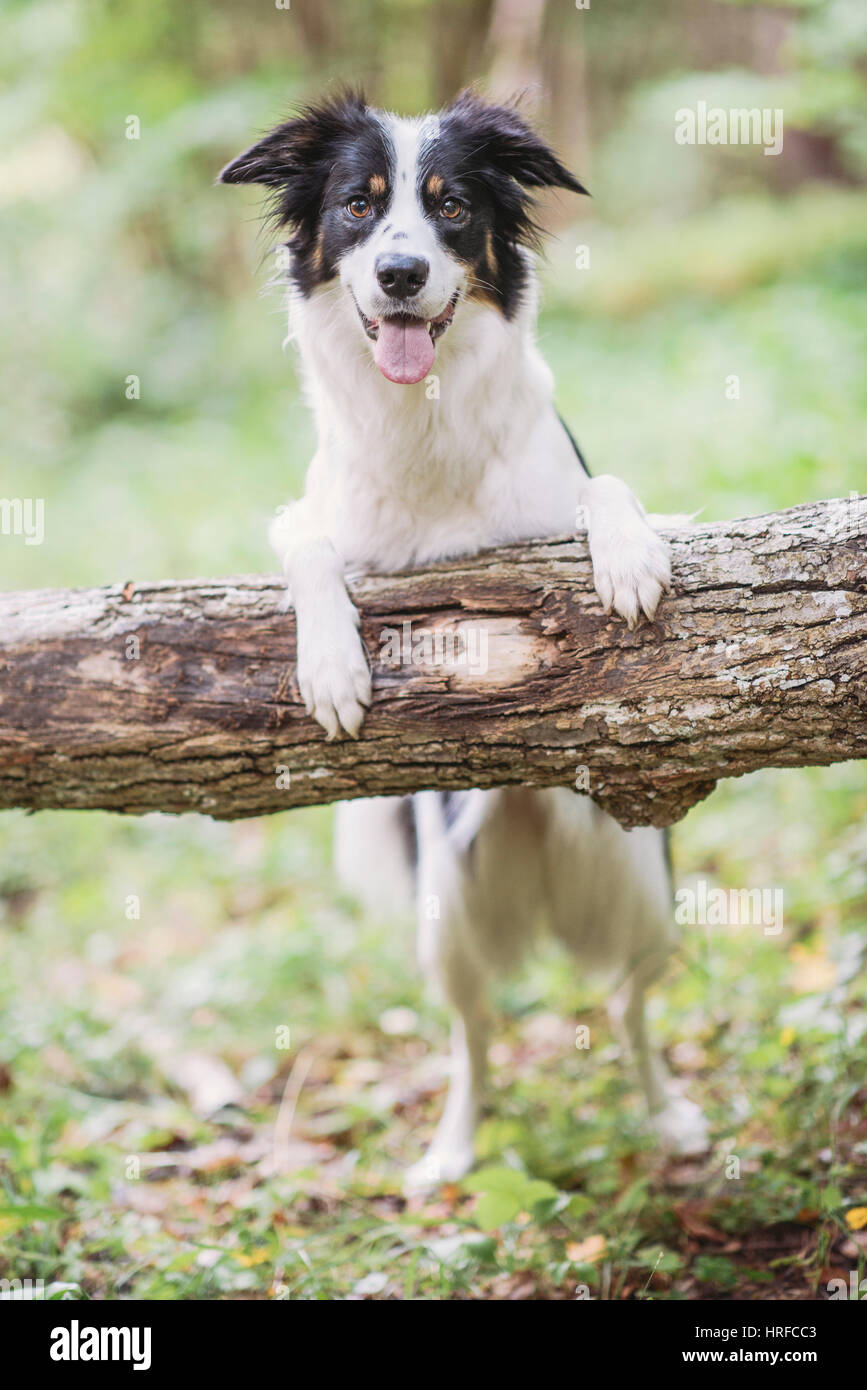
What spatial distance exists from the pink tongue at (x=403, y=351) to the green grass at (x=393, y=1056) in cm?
102

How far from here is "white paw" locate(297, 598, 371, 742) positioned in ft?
8.32

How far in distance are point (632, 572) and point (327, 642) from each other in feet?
2.33

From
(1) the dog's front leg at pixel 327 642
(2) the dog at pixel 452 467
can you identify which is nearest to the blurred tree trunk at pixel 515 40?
(2) the dog at pixel 452 467

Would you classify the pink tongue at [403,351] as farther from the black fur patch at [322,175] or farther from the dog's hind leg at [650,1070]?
the dog's hind leg at [650,1070]

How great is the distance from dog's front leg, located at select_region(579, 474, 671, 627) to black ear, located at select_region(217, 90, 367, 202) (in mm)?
1308

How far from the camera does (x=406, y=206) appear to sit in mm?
2814

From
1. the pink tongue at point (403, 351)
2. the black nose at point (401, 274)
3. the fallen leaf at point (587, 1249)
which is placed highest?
the black nose at point (401, 274)

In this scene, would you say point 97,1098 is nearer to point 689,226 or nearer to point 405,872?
point 405,872

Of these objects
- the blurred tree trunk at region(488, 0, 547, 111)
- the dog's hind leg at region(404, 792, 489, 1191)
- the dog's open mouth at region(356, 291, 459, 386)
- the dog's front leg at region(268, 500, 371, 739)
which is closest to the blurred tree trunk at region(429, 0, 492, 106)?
the blurred tree trunk at region(488, 0, 547, 111)

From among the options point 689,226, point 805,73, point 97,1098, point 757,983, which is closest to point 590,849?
point 757,983

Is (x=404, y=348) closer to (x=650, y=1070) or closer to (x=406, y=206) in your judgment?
(x=406, y=206)

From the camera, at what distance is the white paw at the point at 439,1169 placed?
3477 millimetres

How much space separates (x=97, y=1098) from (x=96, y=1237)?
2.97 feet

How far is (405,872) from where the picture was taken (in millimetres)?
3727
